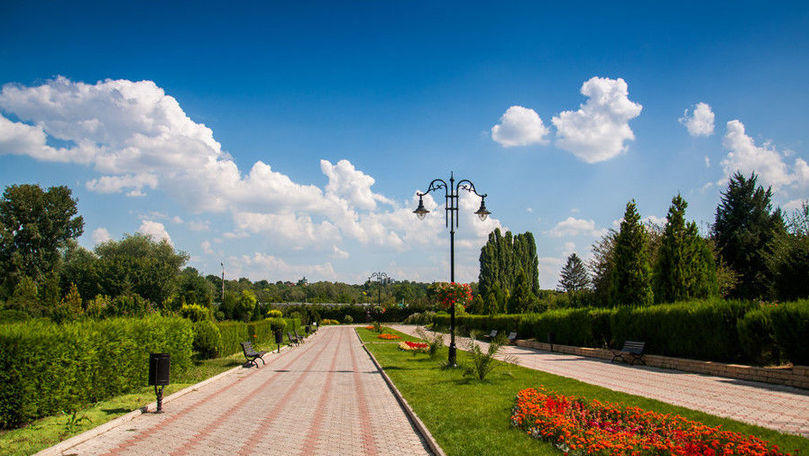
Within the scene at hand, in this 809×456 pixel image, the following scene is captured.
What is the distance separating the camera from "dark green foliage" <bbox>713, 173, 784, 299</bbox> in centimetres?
3684

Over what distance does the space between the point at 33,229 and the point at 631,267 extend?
61.0m

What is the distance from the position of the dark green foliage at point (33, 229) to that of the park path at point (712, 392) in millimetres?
59116

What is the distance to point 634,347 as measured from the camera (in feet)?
51.4

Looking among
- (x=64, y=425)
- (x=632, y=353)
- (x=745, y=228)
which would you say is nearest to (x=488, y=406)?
(x=64, y=425)

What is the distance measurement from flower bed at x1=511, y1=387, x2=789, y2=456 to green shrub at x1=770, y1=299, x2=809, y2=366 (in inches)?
266

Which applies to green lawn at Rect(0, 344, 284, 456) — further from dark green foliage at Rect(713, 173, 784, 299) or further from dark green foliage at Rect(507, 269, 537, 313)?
dark green foliage at Rect(713, 173, 784, 299)

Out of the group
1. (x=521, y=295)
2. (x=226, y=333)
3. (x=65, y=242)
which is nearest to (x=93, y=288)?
(x=65, y=242)

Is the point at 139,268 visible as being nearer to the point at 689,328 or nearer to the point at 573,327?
the point at 573,327

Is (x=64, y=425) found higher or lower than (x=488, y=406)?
lower

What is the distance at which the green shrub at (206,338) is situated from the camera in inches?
733

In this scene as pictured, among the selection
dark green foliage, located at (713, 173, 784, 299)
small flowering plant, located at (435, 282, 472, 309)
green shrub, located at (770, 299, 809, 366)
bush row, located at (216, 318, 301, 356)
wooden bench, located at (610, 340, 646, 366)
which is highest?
dark green foliage, located at (713, 173, 784, 299)

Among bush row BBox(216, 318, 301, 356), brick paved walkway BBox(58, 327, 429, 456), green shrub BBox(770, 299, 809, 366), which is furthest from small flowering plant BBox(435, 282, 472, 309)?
bush row BBox(216, 318, 301, 356)

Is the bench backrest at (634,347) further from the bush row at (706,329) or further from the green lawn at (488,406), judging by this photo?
the green lawn at (488,406)

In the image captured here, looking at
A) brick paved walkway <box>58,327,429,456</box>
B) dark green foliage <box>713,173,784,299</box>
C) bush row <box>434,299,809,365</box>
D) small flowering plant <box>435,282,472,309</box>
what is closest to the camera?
brick paved walkway <box>58,327,429,456</box>
